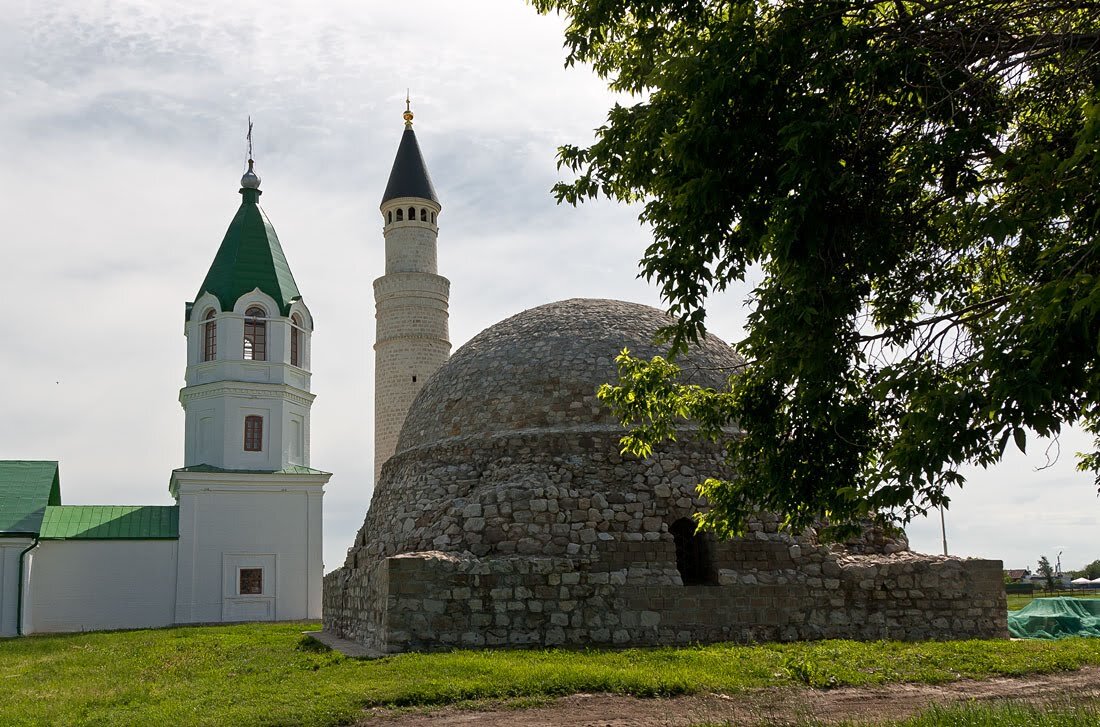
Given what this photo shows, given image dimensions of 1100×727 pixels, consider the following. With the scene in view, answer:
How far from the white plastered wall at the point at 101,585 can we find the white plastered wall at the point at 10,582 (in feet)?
1.86

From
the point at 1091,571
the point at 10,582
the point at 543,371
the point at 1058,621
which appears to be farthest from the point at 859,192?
the point at 1091,571

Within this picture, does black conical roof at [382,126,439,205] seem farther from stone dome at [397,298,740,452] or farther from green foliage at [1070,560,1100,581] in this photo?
green foliage at [1070,560,1100,581]

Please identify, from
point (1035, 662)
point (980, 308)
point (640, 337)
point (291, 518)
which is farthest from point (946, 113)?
point (291, 518)

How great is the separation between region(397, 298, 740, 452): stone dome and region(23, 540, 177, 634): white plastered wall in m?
15.6

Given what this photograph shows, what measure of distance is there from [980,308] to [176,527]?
27.4m

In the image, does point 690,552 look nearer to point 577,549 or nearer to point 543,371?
point 577,549

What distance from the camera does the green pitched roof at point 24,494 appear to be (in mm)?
27594

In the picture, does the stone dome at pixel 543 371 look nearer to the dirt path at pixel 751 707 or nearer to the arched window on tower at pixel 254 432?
the dirt path at pixel 751 707

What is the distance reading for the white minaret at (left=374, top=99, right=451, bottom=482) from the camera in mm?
33438

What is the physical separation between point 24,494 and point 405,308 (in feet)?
41.2

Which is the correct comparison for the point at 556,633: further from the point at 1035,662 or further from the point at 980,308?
the point at 980,308

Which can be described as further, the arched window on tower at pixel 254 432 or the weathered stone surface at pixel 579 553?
the arched window on tower at pixel 254 432

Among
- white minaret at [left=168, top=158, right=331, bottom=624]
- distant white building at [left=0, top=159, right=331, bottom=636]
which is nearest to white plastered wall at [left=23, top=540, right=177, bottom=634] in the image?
distant white building at [left=0, top=159, right=331, bottom=636]

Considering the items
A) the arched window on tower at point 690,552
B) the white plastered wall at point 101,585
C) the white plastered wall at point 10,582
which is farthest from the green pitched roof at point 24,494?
the arched window on tower at point 690,552
